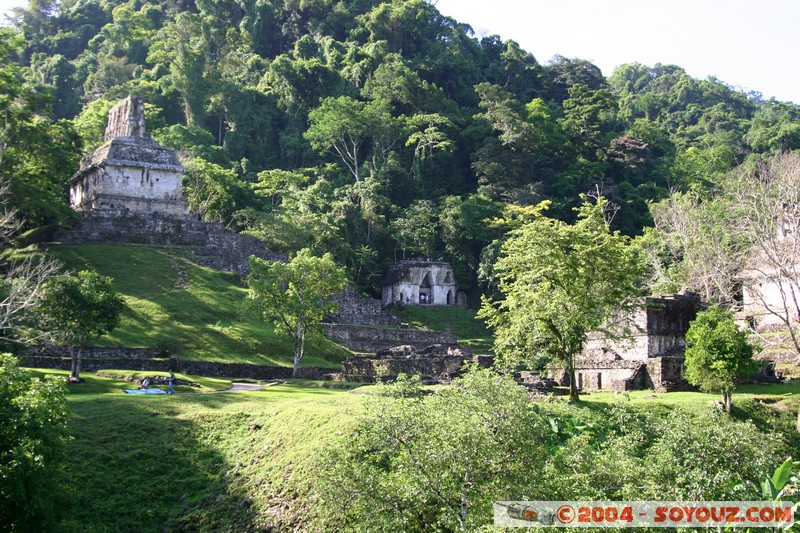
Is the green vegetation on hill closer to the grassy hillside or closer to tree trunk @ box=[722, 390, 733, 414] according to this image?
the grassy hillside

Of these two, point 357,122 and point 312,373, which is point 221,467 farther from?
point 357,122

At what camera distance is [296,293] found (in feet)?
116

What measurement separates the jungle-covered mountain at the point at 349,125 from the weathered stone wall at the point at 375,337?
31.4ft

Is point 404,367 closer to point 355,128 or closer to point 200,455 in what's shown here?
point 200,455

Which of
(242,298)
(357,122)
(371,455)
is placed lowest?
(371,455)

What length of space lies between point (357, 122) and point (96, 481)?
5018cm

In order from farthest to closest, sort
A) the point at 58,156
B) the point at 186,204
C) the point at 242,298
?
the point at 186,204 < the point at 58,156 < the point at 242,298

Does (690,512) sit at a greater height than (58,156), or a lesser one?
lesser

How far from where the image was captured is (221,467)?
21.3 metres

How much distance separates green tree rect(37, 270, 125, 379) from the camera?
88.4 feet

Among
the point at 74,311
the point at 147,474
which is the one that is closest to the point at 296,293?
the point at 74,311

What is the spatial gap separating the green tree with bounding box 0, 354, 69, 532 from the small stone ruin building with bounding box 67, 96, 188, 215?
32460 mm

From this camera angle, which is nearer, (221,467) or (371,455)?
(371,455)

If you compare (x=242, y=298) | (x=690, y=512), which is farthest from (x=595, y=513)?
(x=242, y=298)
